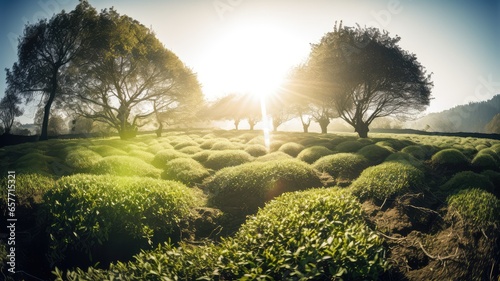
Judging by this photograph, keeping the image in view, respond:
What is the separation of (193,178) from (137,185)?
4725mm

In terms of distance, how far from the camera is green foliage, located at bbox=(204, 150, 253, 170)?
53.3 feet

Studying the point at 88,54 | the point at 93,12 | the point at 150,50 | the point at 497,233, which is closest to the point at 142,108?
the point at 150,50

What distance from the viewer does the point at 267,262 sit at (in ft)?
14.7

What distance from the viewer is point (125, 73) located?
3441cm

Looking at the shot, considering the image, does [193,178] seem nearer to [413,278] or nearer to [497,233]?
[413,278]

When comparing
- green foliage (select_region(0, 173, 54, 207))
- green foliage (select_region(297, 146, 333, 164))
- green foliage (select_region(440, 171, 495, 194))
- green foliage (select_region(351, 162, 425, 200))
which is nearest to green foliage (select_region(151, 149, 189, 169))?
green foliage (select_region(0, 173, 54, 207))

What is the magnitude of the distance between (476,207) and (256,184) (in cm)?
710

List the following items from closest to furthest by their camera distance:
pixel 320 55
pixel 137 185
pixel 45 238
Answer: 1. pixel 45 238
2. pixel 137 185
3. pixel 320 55

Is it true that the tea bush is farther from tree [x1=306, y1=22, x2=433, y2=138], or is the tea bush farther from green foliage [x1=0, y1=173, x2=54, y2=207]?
tree [x1=306, y1=22, x2=433, y2=138]

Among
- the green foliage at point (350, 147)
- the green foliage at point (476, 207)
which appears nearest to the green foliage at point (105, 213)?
the green foliage at point (476, 207)

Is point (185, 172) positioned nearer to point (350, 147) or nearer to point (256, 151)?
point (256, 151)

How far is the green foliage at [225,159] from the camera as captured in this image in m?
16.2

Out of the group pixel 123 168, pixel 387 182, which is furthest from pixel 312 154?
pixel 123 168

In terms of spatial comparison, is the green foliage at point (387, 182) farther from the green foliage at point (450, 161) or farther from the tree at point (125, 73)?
the tree at point (125, 73)
